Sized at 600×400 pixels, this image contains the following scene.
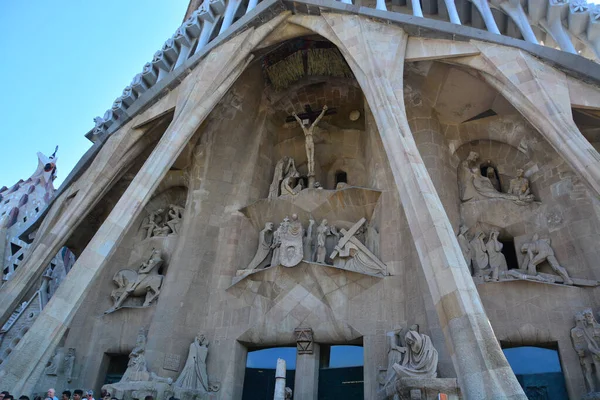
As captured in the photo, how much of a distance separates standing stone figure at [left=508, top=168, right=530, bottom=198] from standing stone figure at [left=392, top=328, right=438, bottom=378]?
4.17 m

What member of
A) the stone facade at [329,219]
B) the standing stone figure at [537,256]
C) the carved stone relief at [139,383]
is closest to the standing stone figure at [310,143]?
the stone facade at [329,219]

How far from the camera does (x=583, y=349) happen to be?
7668mm

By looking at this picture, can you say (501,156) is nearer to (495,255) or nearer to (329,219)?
(495,255)

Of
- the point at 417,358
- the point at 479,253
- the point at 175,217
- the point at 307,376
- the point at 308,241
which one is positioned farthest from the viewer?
the point at 175,217

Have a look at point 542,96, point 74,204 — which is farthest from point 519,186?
point 74,204

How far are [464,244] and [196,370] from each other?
5.90 m

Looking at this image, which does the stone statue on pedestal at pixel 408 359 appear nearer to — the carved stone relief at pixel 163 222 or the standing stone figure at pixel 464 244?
the standing stone figure at pixel 464 244

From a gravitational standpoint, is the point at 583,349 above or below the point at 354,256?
below

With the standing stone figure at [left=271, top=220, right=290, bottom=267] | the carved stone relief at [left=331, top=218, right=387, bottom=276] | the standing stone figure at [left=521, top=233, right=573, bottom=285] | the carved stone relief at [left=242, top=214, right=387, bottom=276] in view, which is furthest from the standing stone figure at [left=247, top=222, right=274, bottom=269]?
the standing stone figure at [left=521, top=233, right=573, bottom=285]

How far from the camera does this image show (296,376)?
9.41 metres

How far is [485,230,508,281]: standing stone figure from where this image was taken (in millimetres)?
9114

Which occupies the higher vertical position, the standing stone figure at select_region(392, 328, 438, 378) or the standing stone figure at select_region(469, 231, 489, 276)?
the standing stone figure at select_region(469, 231, 489, 276)

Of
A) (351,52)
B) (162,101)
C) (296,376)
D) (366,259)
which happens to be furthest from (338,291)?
(162,101)

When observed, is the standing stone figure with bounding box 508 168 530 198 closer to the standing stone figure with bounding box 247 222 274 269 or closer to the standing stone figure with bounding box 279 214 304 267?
the standing stone figure with bounding box 279 214 304 267
